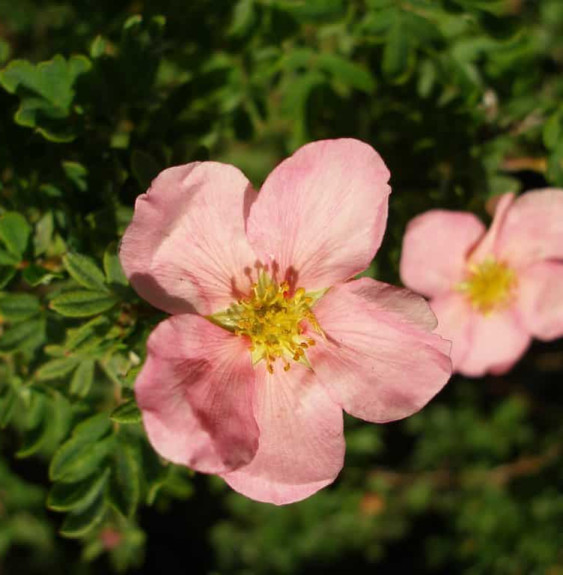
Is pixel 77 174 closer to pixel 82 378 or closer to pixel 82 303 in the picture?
pixel 82 303

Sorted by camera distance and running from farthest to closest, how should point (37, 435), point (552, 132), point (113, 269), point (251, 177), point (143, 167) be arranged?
point (251, 177)
point (552, 132)
point (37, 435)
point (143, 167)
point (113, 269)

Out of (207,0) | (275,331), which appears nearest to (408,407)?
(275,331)

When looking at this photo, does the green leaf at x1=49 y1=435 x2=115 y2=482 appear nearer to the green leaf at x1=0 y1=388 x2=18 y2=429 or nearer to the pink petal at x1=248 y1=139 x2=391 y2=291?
the green leaf at x1=0 y1=388 x2=18 y2=429

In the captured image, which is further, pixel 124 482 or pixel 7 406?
pixel 7 406

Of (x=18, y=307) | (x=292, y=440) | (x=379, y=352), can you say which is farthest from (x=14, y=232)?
(x=379, y=352)

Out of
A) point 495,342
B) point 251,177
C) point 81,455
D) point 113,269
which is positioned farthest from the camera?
point 251,177

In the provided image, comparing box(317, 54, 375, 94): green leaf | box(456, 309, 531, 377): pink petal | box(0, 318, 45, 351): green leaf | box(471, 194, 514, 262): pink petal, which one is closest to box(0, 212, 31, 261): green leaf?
box(0, 318, 45, 351): green leaf

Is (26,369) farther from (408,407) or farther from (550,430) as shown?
(550,430)
